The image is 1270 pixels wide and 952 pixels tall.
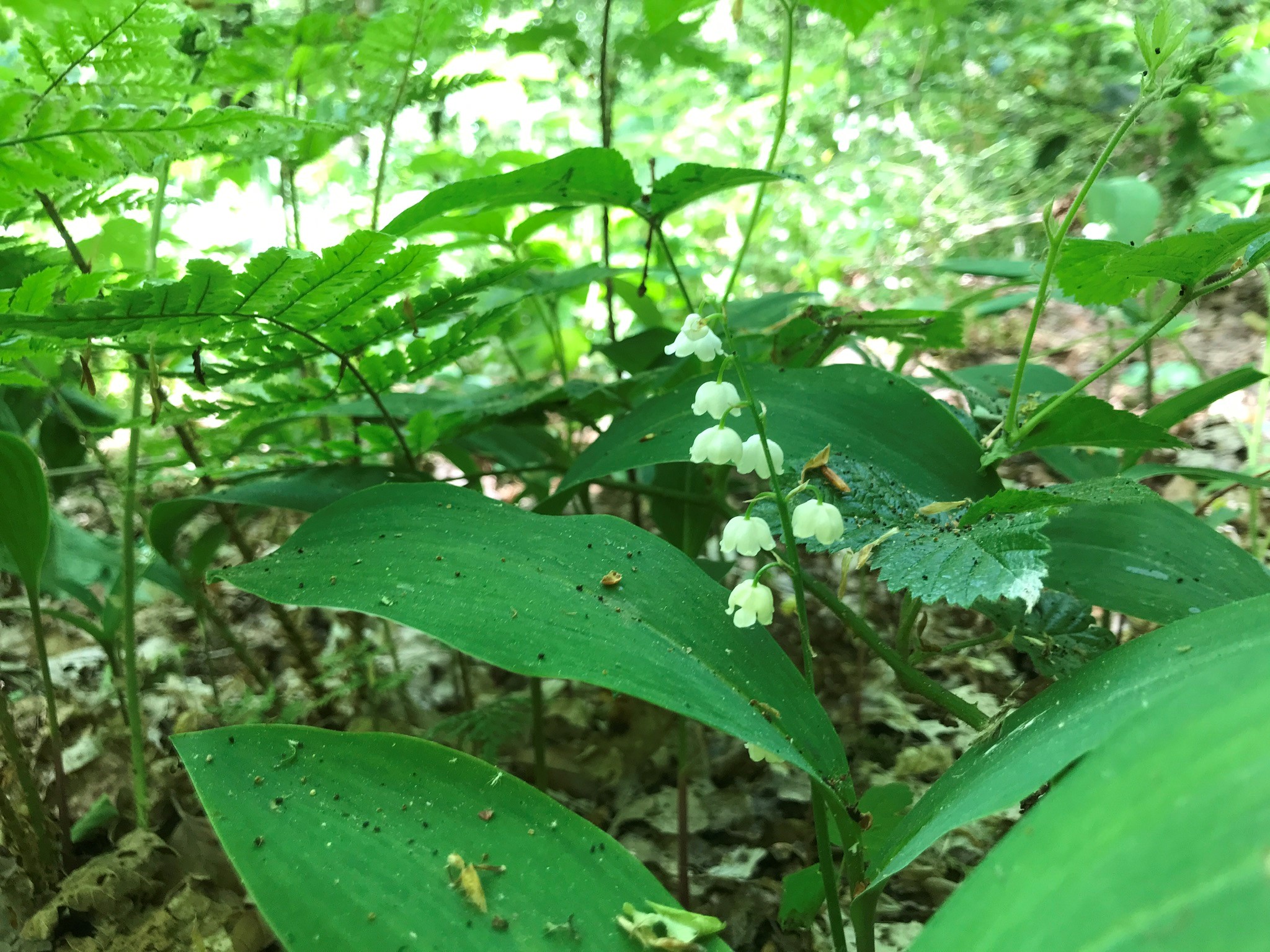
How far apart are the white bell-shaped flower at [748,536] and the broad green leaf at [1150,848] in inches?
11.9

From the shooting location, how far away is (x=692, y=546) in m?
1.07

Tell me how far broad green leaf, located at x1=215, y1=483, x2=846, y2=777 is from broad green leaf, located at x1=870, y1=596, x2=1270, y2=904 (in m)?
0.08

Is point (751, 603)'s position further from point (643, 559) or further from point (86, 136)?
point (86, 136)

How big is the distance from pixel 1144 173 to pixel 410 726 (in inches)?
124

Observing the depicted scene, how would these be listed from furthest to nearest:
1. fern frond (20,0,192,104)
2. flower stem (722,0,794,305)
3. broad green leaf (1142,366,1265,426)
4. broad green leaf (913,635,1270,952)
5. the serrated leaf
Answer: flower stem (722,0,794,305), broad green leaf (1142,366,1265,426), fern frond (20,0,192,104), the serrated leaf, broad green leaf (913,635,1270,952)

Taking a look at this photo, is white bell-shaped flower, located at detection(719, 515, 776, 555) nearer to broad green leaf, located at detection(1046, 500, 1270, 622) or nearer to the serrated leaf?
the serrated leaf

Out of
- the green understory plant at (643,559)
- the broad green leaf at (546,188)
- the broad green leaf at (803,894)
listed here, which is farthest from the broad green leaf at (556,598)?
the broad green leaf at (546,188)

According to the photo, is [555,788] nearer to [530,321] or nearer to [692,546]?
[692,546]

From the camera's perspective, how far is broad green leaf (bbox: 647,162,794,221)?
3.06 ft

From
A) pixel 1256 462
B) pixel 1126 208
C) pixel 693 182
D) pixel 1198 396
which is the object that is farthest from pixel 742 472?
pixel 1256 462

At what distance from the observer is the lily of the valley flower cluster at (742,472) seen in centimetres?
62

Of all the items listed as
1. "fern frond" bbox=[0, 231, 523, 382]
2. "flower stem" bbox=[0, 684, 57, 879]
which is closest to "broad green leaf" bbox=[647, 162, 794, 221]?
"fern frond" bbox=[0, 231, 523, 382]

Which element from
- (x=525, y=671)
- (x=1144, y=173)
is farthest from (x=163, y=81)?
(x=1144, y=173)

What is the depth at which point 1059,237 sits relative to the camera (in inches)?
28.2
